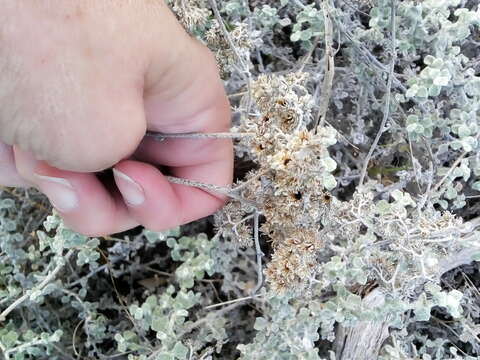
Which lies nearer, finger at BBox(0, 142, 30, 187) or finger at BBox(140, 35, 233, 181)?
finger at BBox(140, 35, 233, 181)

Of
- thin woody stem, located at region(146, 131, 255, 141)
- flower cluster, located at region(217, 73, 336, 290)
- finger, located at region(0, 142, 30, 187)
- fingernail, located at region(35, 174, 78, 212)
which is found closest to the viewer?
flower cluster, located at region(217, 73, 336, 290)

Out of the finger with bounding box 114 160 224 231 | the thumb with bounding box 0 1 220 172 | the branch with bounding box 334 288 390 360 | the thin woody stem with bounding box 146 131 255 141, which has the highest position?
the thumb with bounding box 0 1 220 172

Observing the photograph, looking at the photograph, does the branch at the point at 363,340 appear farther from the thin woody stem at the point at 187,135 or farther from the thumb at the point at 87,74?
the thumb at the point at 87,74

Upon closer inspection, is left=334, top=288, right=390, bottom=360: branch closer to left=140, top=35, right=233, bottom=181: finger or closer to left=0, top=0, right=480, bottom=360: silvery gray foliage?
left=0, top=0, right=480, bottom=360: silvery gray foliage

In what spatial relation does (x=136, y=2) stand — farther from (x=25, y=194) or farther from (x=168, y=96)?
(x=25, y=194)

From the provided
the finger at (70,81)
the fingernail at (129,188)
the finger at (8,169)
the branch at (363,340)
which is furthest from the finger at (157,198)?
the branch at (363,340)

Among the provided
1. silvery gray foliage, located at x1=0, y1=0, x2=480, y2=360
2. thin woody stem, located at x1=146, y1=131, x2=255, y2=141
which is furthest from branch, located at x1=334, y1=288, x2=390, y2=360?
thin woody stem, located at x1=146, y1=131, x2=255, y2=141

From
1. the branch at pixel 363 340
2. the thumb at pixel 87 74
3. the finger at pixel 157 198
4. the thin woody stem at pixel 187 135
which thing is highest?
the thumb at pixel 87 74
